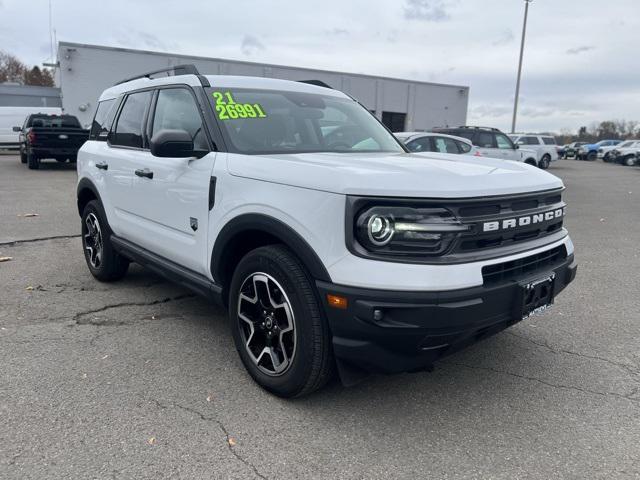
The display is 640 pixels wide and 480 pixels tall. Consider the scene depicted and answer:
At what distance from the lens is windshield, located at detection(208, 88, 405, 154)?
138 inches

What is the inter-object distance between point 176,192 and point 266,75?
27832 millimetres

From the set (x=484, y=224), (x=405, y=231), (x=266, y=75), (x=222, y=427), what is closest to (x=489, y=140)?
(x=484, y=224)

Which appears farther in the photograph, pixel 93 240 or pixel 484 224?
pixel 93 240

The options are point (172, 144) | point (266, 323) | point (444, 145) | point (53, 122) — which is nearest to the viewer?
point (266, 323)

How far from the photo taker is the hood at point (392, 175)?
2512 mm

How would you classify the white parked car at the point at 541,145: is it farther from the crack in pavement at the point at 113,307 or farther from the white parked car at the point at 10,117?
the crack in pavement at the point at 113,307

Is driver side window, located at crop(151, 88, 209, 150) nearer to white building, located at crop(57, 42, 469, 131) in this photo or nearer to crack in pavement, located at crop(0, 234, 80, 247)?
crack in pavement, located at crop(0, 234, 80, 247)

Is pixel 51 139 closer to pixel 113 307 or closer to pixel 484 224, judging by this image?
pixel 113 307

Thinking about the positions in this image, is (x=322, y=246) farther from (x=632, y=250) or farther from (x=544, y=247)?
(x=632, y=250)

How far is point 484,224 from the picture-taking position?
103 inches

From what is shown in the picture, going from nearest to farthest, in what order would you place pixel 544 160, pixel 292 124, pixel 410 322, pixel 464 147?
1. pixel 410 322
2. pixel 292 124
3. pixel 464 147
4. pixel 544 160

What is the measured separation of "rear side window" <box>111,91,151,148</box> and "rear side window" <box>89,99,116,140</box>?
0.89ft

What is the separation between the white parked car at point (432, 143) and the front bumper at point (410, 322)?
8.85 m

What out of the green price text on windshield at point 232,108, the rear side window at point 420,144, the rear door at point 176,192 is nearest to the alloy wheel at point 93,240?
the rear door at point 176,192
